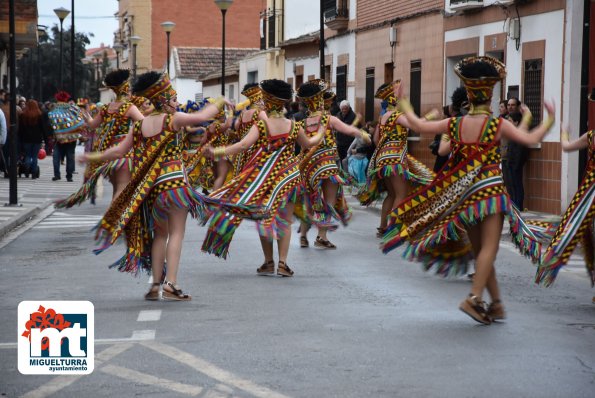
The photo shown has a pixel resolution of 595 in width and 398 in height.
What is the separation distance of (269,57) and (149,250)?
35.6 metres

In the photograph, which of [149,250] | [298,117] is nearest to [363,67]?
[298,117]

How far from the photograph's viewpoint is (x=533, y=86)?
21203 millimetres

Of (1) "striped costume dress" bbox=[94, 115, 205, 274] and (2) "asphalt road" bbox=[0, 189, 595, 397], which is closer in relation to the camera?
(2) "asphalt road" bbox=[0, 189, 595, 397]

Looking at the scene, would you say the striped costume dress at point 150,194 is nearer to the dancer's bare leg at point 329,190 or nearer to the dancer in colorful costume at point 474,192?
the dancer in colorful costume at point 474,192

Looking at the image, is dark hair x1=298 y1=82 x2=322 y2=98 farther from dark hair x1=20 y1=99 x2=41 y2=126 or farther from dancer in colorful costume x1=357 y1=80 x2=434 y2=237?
dark hair x1=20 y1=99 x2=41 y2=126

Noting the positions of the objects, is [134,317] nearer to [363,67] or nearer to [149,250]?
[149,250]

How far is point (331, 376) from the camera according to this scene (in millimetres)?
6883

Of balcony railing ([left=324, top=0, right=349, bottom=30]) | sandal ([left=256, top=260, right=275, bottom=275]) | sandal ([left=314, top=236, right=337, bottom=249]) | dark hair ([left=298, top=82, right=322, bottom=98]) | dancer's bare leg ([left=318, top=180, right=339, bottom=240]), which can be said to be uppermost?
balcony railing ([left=324, top=0, right=349, bottom=30])

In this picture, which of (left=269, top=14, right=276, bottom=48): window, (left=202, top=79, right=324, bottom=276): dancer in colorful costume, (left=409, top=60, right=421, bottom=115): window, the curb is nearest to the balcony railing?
(left=409, top=60, right=421, bottom=115): window

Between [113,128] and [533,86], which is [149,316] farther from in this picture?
[533,86]

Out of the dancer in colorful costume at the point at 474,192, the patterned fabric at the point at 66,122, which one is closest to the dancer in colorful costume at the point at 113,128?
the patterned fabric at the point at 66,122

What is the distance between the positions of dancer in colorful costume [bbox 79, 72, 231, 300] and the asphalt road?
0.36 m

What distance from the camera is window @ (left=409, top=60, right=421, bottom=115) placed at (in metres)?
27.9

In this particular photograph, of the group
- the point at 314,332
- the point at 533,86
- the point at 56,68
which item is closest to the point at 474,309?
the point at 314,332
